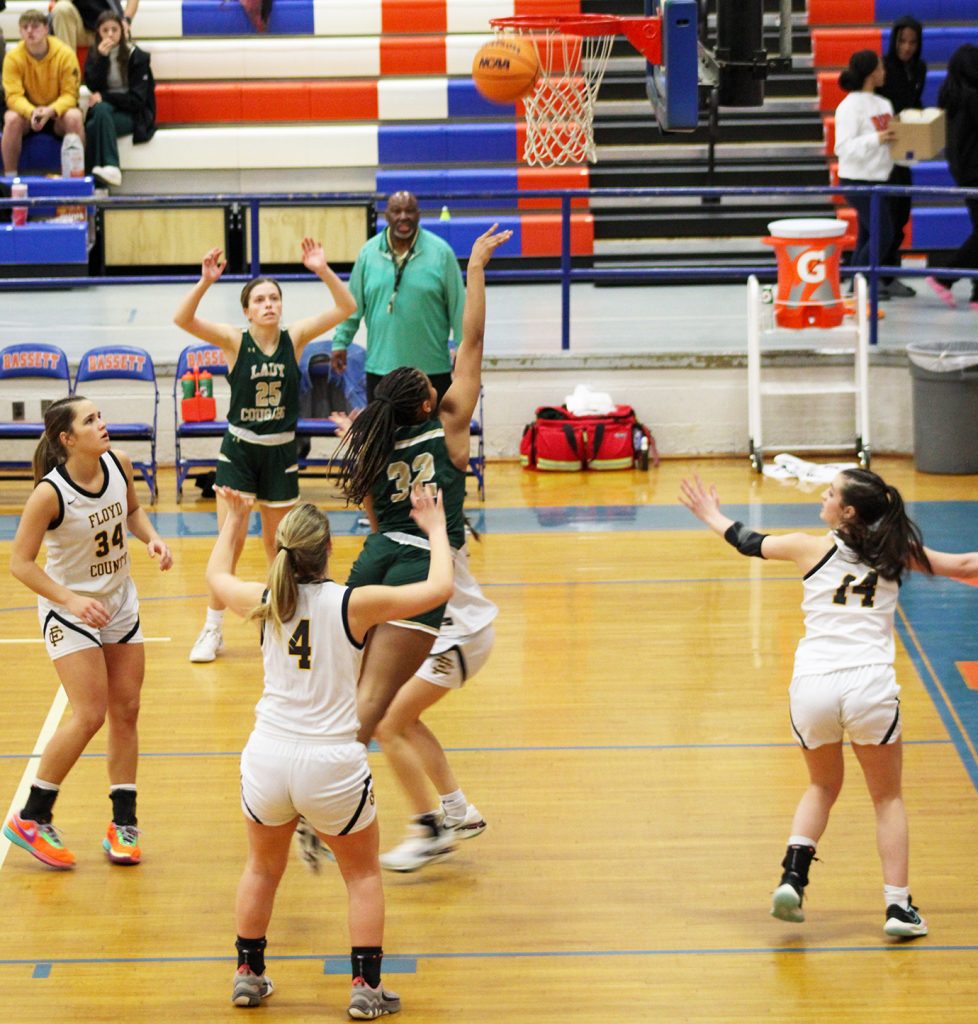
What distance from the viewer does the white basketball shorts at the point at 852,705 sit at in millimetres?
5180

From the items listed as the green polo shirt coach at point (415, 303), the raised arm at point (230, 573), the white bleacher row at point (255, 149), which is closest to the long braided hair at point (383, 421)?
the raised arm at point (230, 573)

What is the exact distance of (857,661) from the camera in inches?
206

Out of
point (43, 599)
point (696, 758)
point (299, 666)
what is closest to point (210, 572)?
point (299, 666)

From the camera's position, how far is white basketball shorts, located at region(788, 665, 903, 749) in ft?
17.0

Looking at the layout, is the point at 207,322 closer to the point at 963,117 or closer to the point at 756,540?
the point at 756,540

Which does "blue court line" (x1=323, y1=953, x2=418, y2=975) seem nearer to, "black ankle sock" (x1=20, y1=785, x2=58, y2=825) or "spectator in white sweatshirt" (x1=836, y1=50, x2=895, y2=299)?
"black ankle sock" (x1=20, y1=785, x2=58, y2=825)

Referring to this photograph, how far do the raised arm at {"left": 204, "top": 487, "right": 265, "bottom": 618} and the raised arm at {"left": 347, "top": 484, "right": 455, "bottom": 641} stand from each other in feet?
1.06

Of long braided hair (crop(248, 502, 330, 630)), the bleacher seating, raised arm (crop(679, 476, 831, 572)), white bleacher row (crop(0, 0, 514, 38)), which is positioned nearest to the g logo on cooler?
the bleacher seating

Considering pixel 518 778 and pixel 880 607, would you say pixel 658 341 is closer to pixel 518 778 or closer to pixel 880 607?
pixel 518 778

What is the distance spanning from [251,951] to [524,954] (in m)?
0.91

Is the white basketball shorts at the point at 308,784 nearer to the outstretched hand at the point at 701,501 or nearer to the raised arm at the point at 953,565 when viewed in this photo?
the outstretched hand at the point at 701,501

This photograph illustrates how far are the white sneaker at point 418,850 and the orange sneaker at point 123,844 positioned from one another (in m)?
0.89

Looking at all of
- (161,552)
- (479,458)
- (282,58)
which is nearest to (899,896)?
(161,552)

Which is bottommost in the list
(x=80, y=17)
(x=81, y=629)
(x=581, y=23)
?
(x=81, y=629)
